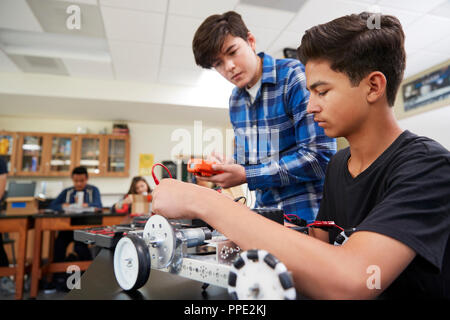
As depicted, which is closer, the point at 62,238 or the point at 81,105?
the point at 62,238

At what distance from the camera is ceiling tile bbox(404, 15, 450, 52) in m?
2.82

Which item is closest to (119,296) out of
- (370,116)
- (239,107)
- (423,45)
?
(370,116)

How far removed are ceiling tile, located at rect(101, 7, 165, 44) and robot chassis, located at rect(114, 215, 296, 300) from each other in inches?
105

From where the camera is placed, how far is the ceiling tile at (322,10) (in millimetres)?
2568

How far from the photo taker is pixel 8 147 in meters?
5.00

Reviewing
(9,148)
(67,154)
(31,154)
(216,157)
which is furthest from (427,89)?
(9,148)

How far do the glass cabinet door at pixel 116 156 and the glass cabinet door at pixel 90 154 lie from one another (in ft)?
0.62

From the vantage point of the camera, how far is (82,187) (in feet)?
13.1

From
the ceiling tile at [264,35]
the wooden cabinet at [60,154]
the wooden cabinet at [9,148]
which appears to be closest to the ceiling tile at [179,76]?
the ceiling tile at [264,35]

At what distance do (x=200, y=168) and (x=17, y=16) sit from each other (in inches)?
118

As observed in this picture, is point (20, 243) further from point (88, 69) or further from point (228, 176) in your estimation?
point (228, 176)

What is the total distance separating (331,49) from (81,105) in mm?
4635

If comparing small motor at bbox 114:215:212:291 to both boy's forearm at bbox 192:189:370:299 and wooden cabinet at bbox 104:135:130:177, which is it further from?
wooden cabinet at bbox 104:135:130:177
